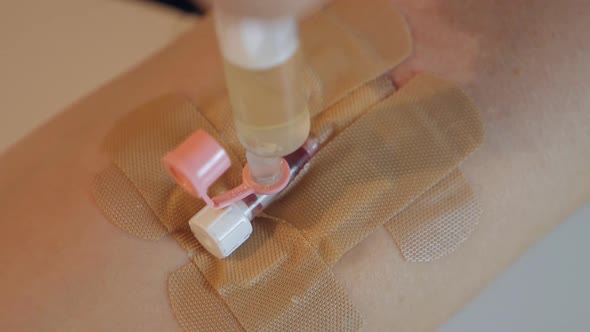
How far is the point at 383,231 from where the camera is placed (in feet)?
2.59

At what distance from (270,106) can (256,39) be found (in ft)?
0.30

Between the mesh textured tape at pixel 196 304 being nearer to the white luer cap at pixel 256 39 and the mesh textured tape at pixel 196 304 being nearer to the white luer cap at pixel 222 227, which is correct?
the white luer cap at pixel 222 227

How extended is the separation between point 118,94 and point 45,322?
334 millimetres

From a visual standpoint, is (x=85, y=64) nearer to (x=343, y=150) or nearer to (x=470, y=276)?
(x=343, y=150)

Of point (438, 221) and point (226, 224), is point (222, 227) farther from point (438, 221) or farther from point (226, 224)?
point (438, 221)

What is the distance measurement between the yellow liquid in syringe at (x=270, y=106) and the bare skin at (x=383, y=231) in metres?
0.19

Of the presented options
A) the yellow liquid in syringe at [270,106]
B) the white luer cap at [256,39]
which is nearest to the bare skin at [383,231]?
the yellow liquid in syringe at [270,106]

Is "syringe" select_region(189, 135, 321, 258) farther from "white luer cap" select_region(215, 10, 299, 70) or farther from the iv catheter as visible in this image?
"white luer cap" select_region(215, 10, 299, 70)

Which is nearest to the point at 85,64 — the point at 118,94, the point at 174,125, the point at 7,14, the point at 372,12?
the point at 7,14

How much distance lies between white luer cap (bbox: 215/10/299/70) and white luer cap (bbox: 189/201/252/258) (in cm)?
22

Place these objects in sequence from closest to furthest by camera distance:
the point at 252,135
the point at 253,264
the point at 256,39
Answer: the point at 256,39 < the point at 252,135 < the point at 253,264

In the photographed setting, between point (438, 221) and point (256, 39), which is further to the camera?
point (438, 221)

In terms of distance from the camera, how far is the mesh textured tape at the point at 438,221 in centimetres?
79

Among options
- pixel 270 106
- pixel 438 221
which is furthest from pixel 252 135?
pixel 438 221
